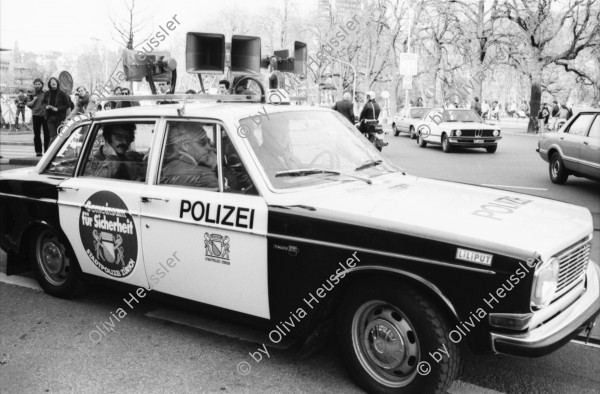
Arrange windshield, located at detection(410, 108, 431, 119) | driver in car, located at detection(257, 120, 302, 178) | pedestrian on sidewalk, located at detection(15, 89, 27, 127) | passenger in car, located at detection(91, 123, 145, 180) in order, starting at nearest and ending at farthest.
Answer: driver in car, located at detection(257, 120, 302, 178) < passenger in car, located at detection(91, 123, 145, 180) < pedestrian on sidewalk, located at detection(15, 89, 27, 127) < windshield, located at detection(410, 108, 431, 119)

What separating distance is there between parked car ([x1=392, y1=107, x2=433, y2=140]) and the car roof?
21.9 m

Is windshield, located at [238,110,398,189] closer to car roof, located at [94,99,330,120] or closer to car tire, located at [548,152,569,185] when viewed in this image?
car roof, located at [94,99,330,120]

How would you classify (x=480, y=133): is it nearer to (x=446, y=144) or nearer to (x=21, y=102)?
(x=446, y=144)

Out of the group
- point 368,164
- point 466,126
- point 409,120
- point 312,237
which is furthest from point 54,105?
point 409,120

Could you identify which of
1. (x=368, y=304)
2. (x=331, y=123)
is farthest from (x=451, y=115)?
(x=368, y=304)

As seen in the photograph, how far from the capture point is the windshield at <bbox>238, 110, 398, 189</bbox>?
3750 millimetres

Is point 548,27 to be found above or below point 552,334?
above

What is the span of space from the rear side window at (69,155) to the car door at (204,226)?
3.27 ft

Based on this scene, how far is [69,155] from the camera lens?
188 inches

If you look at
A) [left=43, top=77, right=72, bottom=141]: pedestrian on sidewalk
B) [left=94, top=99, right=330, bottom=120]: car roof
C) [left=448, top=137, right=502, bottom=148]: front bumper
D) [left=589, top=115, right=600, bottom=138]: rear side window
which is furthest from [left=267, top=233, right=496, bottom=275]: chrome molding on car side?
[left=448, top=137, right=502, bottom=148]: front bumper

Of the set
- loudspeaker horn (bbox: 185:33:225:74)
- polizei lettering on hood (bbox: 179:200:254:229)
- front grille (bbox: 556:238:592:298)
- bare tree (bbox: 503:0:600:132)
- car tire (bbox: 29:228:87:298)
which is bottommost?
car tire (bbox: 29:228:87:298)

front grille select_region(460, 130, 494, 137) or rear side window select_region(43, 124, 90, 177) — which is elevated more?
rear side window select_region(43, 124, 90, 177)

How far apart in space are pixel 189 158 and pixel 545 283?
2406 millimetres

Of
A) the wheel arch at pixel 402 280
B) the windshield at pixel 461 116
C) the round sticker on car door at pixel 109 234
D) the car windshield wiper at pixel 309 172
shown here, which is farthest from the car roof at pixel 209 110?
the windshield at pixel 461 116
